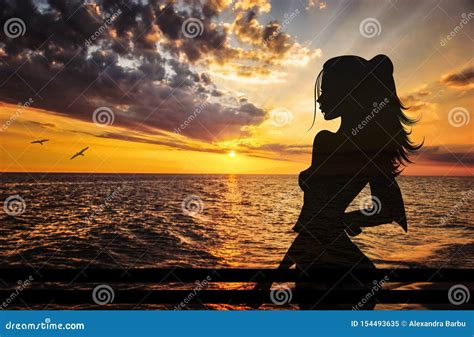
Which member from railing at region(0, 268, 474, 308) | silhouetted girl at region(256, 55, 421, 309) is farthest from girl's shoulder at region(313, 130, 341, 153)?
railing at region(0, 268, 474, 308)

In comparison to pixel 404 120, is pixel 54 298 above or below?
below

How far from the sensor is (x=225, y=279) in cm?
281

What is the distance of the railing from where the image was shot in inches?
108

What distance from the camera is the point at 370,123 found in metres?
3.36

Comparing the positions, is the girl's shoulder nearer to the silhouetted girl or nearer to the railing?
the silhouetted girl

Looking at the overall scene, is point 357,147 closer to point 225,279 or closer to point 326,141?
point 326,141

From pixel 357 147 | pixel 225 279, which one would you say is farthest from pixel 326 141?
pixel 225 279

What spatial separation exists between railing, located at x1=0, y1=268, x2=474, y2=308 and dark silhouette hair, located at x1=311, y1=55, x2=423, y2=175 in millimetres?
1067

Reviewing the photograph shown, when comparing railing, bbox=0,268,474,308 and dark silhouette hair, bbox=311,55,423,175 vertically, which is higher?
dark silhouette hair, bbox=311,55,423,175

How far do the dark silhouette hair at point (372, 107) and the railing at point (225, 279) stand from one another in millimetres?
1067

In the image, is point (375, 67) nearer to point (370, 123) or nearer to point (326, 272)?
point (370, 123)

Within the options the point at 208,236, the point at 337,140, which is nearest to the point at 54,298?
the point at 337,140

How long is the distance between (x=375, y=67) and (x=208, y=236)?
19.2 m

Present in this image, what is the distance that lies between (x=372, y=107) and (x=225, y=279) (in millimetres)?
2187
